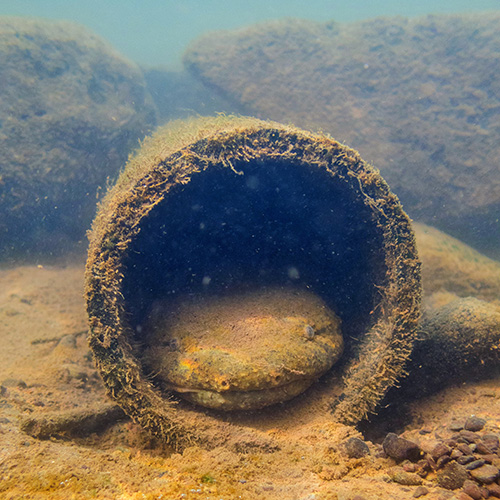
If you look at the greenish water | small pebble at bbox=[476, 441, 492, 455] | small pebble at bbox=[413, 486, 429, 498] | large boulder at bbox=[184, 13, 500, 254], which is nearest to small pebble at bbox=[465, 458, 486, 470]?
small pebble at bbox=[476, 441, 492, 455]

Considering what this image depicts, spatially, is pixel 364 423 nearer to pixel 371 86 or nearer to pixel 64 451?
pixel 64 451

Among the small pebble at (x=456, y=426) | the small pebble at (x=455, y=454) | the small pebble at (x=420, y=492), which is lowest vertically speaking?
the small pebble at (x=420, y=492)

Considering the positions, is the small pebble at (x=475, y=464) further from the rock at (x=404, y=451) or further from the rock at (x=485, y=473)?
the rock at (x=404, y=451)

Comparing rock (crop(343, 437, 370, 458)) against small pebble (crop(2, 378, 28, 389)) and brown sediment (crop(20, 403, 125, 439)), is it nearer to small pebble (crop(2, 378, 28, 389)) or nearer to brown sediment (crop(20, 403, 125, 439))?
brown sediment (crop(20, 403, 125, 439))

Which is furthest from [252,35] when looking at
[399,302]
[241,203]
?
Result: [399,302]

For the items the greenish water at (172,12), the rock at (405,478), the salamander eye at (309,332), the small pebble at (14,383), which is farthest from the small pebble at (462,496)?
the greenish water at (172,12)

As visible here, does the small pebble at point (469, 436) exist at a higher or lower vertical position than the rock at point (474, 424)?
lower

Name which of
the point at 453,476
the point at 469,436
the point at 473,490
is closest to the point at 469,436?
the point at 469,436

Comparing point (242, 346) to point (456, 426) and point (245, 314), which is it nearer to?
point (245, 314)
